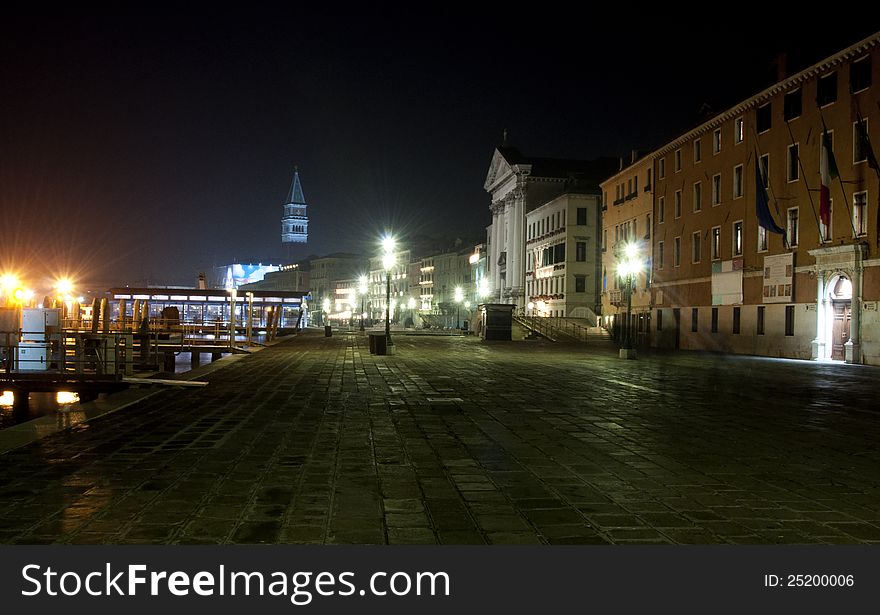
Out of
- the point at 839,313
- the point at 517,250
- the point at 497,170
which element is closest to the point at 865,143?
the point at 839,313

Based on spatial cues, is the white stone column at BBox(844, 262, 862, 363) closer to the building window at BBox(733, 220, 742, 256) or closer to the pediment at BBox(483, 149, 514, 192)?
the building window at BBox(733, 220, 742, 256)

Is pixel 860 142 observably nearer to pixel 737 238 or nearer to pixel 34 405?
pixel 737 238

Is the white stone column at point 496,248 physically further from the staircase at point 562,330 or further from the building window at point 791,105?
the building window at point 791,105

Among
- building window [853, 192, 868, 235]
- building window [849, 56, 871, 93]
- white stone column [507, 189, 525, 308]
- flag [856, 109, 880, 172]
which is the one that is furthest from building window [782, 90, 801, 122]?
white stone column [507, 189, 525, 308]

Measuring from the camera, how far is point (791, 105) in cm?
3697

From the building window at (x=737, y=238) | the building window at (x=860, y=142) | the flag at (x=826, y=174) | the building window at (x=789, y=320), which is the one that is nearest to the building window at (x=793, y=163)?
the flag at (x=826, y=174)

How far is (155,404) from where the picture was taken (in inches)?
583

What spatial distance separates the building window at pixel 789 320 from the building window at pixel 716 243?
793cm

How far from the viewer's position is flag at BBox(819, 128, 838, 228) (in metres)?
32.6

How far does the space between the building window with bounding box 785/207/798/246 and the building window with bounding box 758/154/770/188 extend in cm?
246

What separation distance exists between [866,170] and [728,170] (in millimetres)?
12019

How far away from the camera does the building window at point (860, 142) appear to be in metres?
31.3

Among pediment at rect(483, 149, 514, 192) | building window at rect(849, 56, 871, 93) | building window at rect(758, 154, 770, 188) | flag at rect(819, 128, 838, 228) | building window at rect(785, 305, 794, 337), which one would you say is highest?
pediment at rect(483, 149, 514, 192)

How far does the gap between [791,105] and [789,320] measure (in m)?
10.1
